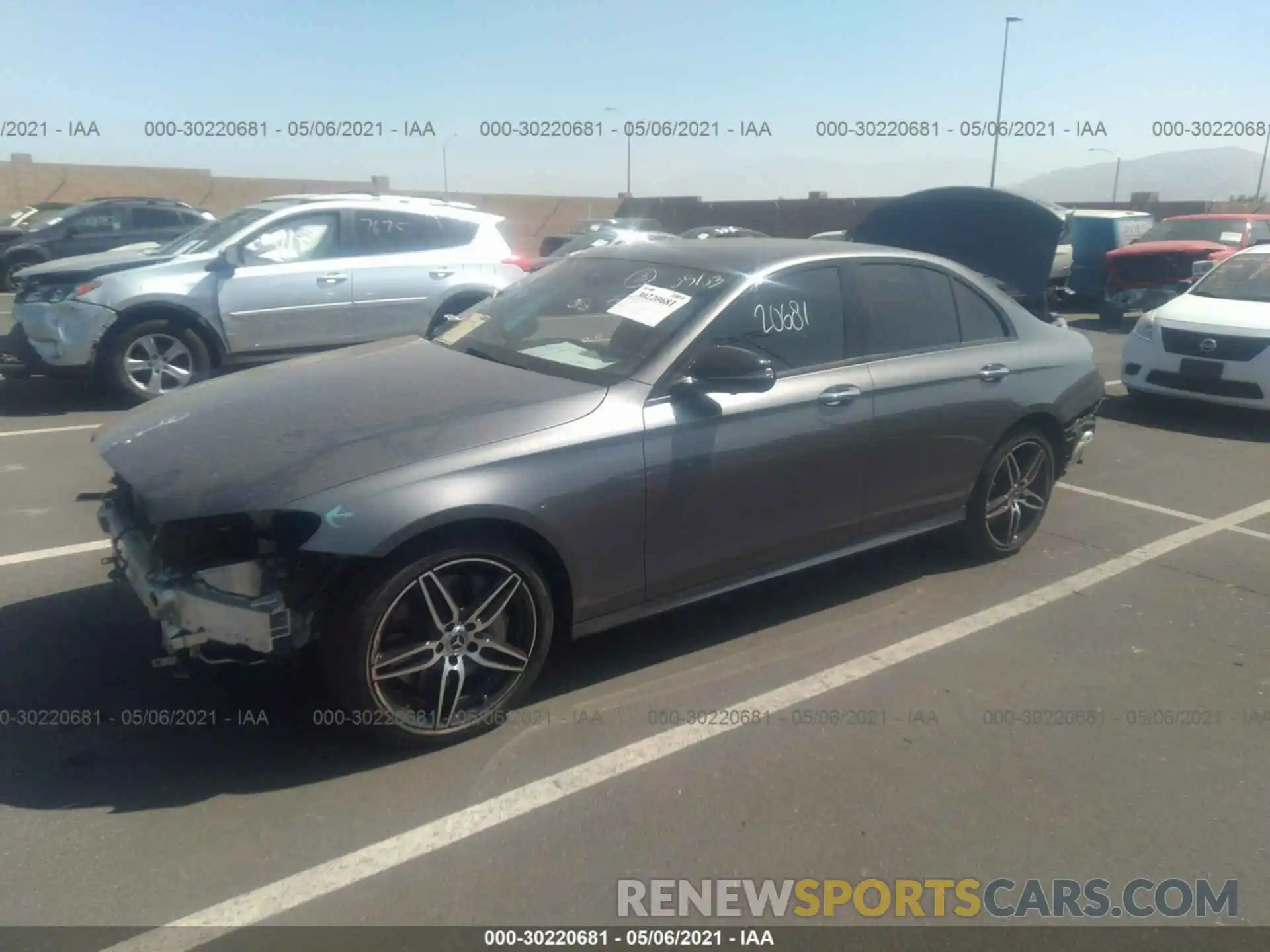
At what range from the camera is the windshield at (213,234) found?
8547 millimetres

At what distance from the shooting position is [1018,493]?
207 inches

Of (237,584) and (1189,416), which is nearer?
(237,584)

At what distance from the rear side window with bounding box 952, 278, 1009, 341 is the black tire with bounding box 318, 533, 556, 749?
2.71 meters

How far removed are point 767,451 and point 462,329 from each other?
162 cm

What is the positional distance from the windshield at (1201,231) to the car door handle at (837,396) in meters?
14.2

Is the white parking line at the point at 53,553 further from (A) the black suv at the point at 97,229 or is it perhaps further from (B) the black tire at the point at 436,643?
(A) the black suv at the point at 97,229

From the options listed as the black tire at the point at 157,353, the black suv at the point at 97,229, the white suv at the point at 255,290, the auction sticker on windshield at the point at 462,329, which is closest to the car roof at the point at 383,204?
the white suv at the point at 255,290

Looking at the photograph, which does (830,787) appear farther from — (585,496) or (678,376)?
(678,376)

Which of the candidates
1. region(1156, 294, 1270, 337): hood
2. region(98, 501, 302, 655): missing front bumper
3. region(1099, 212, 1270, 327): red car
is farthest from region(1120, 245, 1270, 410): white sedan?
region(98, 501, 302, 655): missing front bumper

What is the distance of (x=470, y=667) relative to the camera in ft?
11.3

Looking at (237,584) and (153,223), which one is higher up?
(153,223)

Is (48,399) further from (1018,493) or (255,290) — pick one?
(1018,493)

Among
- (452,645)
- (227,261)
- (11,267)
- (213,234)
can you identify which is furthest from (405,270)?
(11,267)

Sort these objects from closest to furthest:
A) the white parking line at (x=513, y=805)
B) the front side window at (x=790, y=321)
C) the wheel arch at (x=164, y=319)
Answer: the white parking line at (x=513, y=805)
the front side window at (x=790, y=321)
the wheel arch at (x=164, y=319)
